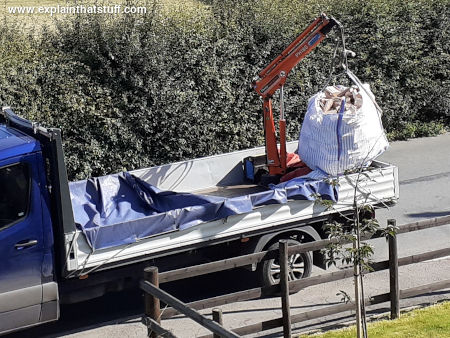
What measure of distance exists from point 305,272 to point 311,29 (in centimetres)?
328

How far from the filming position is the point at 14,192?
8086 mm

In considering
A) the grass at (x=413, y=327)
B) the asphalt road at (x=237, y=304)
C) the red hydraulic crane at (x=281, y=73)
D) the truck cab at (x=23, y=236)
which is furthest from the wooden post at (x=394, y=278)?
the truck cab at (x=23, y=236)

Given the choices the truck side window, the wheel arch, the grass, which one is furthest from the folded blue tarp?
the grass

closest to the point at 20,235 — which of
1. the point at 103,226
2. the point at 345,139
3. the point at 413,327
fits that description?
the point at 103,226

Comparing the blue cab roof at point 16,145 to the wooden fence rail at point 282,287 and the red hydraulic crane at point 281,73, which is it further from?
the red hydraulic crane at point 281,73

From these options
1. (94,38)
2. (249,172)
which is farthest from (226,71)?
(249,172)

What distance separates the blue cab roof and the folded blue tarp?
39.2 inches

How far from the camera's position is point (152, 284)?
7.57 metres

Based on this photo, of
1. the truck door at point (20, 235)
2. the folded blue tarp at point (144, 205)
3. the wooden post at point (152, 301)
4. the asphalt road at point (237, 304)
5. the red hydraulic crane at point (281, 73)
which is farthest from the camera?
the red hydraulic crane at point (281, 73)

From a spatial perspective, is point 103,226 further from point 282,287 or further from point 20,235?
point 282,287

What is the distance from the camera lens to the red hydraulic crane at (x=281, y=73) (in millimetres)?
10734

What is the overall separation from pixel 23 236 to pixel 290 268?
10.7 ft

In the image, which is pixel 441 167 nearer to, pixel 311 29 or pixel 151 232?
pixel 311 29

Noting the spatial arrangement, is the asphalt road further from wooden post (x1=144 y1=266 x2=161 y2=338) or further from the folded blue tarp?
wooden post (x1=144 y1=266 x2=161 y2=338)
